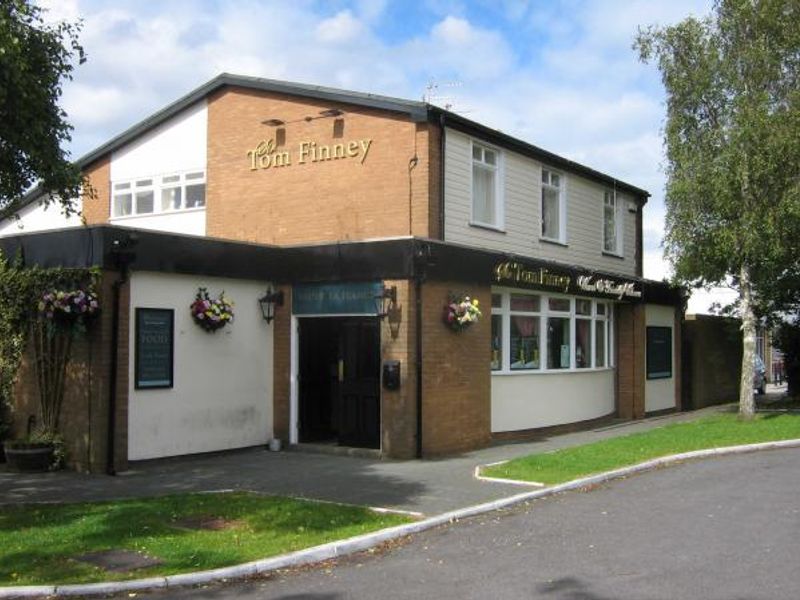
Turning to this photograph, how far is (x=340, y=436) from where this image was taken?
14789 mm

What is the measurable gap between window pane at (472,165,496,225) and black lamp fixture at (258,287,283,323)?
13.0ft

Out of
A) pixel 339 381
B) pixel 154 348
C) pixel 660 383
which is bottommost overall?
pixel 660 383

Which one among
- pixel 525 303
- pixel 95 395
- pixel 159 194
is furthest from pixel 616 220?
pixel 95 395

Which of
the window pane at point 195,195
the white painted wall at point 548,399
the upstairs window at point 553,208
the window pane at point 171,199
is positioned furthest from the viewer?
the window pane at point 171,199

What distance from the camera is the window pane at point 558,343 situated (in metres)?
18.1

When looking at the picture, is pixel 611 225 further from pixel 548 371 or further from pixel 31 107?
pixel 31 107

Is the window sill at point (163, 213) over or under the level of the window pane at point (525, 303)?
over

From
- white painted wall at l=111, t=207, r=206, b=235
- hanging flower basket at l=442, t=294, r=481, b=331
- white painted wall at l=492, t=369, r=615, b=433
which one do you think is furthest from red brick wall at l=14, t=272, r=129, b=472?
white painted wall at l=492, t=369, r=615, b=433

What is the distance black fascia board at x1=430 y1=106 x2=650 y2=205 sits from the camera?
15.2 meters

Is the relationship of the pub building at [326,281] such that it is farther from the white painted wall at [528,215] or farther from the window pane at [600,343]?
the window pane at [600,343]

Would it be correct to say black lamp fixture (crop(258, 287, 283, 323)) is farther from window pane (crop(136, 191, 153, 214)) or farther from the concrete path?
window pane (crop(136, 191, 153, 214))

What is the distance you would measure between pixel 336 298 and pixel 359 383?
148 centimetres

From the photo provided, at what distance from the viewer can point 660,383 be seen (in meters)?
22.8

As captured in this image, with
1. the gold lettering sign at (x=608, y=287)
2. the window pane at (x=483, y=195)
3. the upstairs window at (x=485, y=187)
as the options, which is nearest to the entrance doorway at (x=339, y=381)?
the upstairs window at (x=485, y=187)
